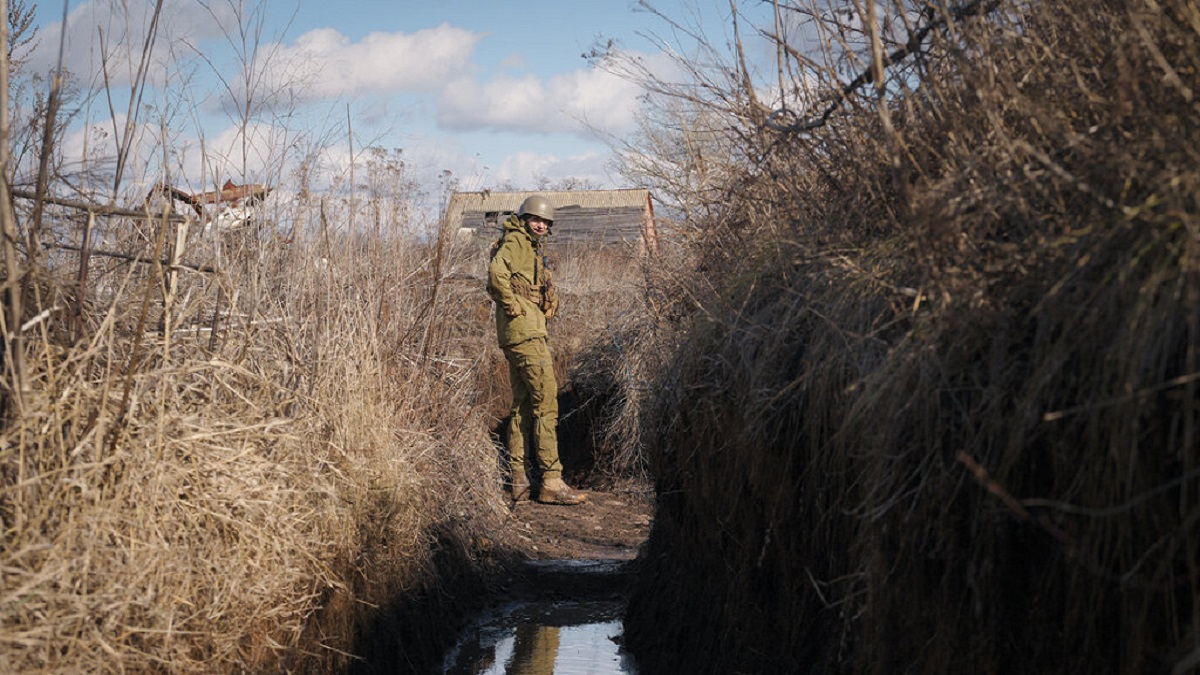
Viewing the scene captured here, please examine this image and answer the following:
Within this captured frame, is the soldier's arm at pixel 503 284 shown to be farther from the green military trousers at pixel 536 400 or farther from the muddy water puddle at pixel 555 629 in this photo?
the muddy water puddle at pixel 555 629

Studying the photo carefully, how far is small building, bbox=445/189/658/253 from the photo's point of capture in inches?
524

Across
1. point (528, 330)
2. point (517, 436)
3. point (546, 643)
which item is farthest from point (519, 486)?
point (546, 643)

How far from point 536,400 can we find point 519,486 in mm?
791

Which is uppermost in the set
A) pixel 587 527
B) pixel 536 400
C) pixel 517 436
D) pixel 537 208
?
pixel 537 208

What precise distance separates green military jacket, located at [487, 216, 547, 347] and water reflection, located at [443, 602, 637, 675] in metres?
2.95

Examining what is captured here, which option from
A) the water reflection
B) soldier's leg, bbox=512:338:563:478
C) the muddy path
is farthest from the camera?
soldier's leg, bbox=512:338:563:478

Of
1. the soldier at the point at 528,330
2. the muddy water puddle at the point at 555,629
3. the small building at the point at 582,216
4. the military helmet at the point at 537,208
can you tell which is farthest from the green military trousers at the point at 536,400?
the muddy water puddle at the point at 555,629

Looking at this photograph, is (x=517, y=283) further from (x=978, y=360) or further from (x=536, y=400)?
(x=978, y=360)

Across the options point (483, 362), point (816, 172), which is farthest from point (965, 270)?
point (483, 362)

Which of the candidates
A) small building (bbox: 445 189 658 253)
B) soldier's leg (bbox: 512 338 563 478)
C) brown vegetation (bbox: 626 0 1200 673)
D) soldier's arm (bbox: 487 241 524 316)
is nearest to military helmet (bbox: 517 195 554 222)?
soldier's arm (bbox: 487 241 524 316)

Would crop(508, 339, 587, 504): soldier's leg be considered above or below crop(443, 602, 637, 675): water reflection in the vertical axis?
above

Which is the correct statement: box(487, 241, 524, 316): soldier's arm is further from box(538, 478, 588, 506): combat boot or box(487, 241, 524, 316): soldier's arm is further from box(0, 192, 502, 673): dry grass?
box(0, 192, 502, 673): dry grass

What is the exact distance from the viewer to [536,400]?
36.1 feet

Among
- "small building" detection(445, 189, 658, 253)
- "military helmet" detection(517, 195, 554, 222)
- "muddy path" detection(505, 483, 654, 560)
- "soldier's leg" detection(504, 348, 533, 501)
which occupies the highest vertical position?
"small building" detection(445, 189, 658, 253)
